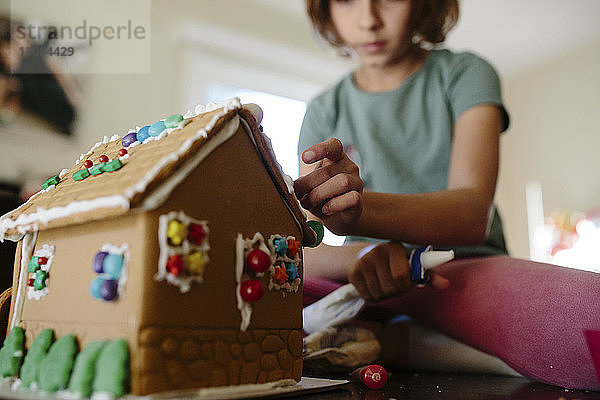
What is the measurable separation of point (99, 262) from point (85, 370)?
0.31 ft

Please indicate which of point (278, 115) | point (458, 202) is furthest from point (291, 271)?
point (278, 115)

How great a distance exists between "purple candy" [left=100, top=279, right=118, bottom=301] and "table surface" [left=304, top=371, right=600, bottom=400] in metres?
0.21

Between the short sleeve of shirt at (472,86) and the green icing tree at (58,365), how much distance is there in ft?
2.60

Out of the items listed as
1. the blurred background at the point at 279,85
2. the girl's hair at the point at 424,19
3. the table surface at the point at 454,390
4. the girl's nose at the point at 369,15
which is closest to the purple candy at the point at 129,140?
the table surface at the point at 454,390

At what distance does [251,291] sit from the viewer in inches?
20.0

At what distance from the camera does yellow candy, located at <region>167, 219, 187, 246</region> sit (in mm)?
456

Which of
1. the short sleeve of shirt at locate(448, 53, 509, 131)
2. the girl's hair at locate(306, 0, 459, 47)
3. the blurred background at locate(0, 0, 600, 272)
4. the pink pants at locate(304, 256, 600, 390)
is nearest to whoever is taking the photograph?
the pink pants at locate(304, 256, 600, 390)

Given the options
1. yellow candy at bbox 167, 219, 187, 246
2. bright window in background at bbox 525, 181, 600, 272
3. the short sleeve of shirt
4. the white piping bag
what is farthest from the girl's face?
bright window in background at bbox 525, 181, 600, 272

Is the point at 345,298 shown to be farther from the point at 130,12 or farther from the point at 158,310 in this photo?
the point at 130,12

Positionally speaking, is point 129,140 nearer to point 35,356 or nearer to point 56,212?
point 56,212

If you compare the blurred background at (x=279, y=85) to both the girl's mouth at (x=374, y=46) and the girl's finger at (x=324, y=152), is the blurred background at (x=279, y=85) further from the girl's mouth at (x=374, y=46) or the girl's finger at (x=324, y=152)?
the girl's finger at (x=324, y=152)

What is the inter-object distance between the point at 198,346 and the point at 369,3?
0.74m

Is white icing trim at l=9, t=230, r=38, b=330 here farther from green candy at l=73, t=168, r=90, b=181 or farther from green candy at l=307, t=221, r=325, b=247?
green candy at l=307, t=221, r=325, b=247

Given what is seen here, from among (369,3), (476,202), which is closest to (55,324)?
(476,202)
